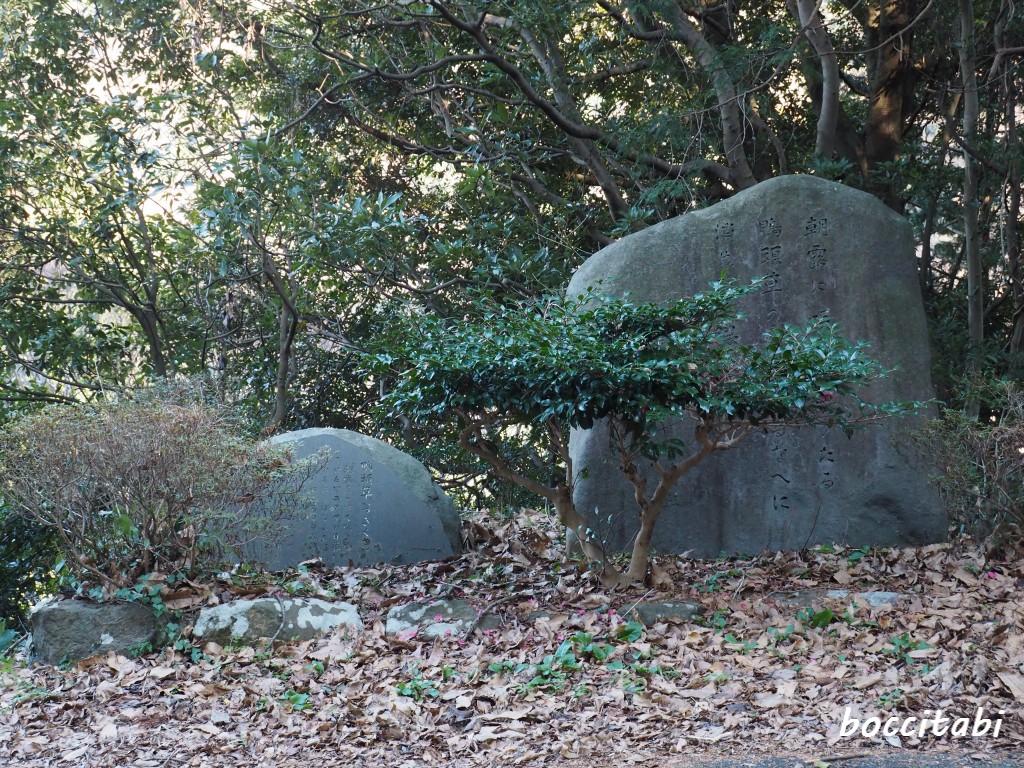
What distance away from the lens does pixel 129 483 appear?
5.91 m

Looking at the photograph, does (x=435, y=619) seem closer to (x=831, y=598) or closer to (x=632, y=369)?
(x=632, y=369)

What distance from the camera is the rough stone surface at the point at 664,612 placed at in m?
5.64

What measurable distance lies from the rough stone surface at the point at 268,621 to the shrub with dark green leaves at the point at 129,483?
1.69 feet

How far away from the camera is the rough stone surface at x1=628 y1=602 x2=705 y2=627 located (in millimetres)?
5637

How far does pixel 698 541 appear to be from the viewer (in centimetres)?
726

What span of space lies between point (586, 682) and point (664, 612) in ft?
3.64

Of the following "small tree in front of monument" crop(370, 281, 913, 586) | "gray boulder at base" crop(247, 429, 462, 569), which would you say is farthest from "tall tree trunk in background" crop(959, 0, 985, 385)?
"gray boulder at base" crop(247, 429, 462, 569)

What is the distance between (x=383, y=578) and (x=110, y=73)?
7.24 metres

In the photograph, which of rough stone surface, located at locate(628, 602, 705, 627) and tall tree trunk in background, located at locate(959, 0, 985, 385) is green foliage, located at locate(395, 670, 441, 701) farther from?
tall tree trunk in background, located at locate(959, 0, 985, 385)

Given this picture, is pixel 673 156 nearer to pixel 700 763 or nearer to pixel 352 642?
pixel 352 642

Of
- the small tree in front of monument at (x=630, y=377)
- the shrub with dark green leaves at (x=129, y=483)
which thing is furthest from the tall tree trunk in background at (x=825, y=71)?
the shrub with dark green leaves at (x=129, y=483)

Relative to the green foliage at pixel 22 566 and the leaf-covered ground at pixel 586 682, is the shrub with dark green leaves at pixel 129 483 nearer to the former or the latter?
the leaf-covered ground at pixel 586 682

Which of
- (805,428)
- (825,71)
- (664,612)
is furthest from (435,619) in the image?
(825,71)

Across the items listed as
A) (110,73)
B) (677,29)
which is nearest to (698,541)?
(677,29)
